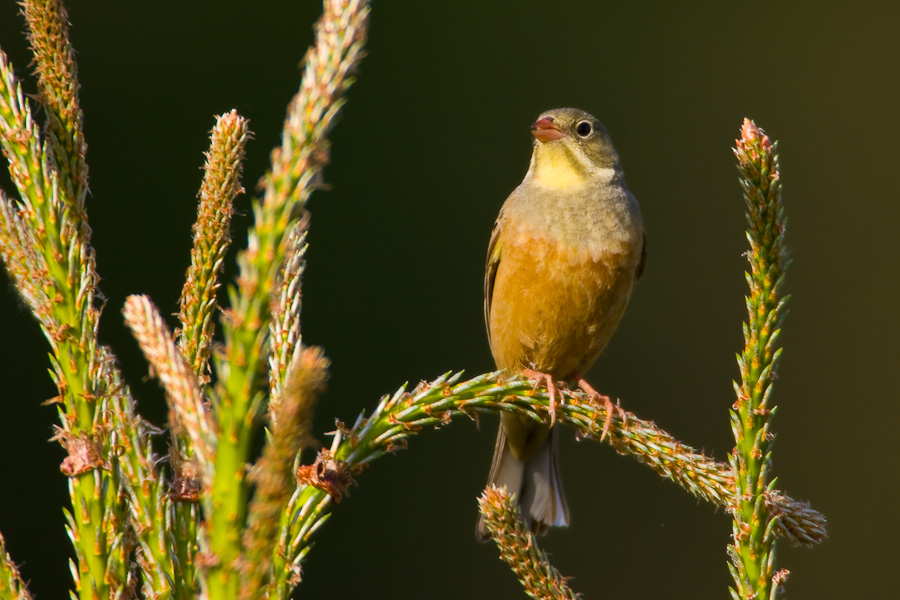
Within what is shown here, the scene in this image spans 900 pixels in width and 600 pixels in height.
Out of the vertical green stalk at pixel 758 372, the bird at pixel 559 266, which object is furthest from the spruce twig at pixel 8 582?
the bird at pixel 559 266

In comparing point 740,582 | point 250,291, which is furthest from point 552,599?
point 250,291

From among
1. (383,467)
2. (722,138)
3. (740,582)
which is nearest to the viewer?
(740,582)

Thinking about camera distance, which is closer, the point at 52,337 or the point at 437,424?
the point at 52,337

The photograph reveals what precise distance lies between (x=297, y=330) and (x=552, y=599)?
566mm

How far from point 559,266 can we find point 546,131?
633mm

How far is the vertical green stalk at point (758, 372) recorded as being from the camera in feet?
4.31

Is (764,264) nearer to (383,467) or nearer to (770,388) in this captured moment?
(770,388)

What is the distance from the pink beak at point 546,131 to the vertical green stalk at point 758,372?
1948 mm

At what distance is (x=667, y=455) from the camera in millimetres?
1688

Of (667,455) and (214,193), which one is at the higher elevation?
(214,193)

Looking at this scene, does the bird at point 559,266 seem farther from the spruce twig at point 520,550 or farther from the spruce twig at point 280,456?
the spruce twig at point 280,456

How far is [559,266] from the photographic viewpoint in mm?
2889

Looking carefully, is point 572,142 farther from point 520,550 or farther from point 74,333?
point 74,333

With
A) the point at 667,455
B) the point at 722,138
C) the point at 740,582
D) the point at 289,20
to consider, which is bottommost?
the point at 740,582
